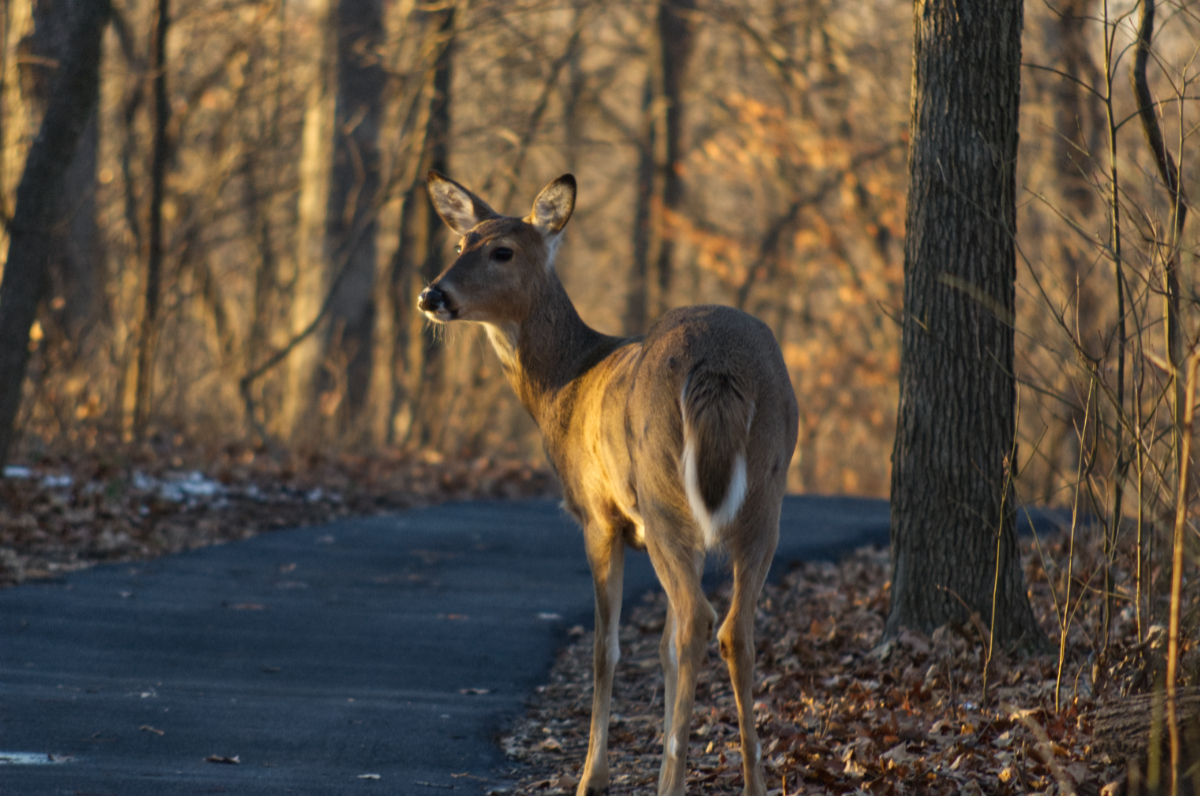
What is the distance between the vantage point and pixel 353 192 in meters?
19.5

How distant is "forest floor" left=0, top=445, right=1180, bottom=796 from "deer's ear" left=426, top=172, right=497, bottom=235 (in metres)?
2.55

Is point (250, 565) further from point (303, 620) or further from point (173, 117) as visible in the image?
point (173, 117)

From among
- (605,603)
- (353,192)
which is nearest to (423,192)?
(353,192)

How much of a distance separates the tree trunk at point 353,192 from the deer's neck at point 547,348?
13221 millimetres

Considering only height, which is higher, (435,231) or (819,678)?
(435,231)

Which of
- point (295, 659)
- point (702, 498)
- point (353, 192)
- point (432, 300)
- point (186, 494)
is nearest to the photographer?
point (702, 498)

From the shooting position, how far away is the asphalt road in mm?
5254

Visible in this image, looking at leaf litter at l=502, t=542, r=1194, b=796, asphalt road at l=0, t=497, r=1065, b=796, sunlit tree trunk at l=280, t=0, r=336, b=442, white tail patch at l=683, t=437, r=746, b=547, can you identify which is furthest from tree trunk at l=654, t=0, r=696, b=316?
white tail patch at l=683, t=437, r=746, b=547

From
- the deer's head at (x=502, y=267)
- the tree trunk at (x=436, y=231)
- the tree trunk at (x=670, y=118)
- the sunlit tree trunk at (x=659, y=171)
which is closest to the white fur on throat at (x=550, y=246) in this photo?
the deer's head at (x=502, y=267)

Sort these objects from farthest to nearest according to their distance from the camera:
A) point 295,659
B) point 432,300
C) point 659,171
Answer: point 659,171 < point 295,659 < point 432,300

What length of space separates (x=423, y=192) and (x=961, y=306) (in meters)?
14.4

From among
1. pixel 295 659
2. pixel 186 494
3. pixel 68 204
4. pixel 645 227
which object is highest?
pixel 645 227

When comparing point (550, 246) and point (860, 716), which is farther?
point (550, 246)

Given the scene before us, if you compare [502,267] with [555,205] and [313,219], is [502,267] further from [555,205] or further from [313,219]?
[313,219]
